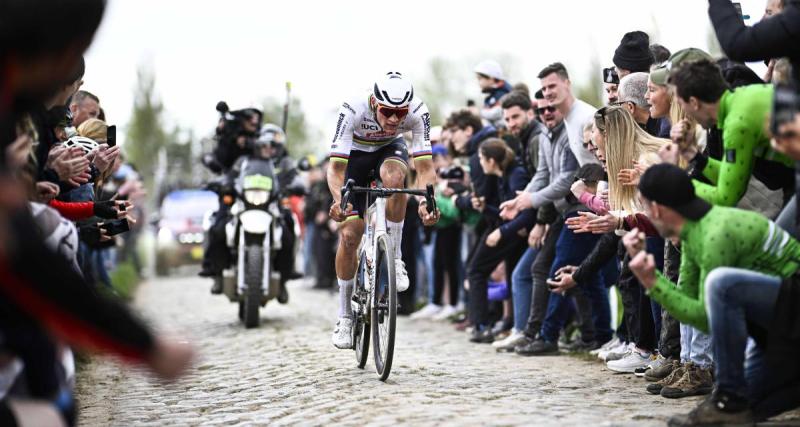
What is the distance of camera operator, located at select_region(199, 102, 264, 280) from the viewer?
1479 cm

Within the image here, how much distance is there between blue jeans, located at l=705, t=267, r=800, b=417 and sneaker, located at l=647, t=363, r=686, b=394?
1.82 metres

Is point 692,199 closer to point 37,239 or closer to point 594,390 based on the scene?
point 594,390

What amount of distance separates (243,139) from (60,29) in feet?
35.0

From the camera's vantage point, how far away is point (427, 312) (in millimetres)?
15852

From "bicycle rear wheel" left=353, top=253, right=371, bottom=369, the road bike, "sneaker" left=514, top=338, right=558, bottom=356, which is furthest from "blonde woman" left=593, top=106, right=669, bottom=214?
"sneaker" left=514, top=338, right=558, bottom=356

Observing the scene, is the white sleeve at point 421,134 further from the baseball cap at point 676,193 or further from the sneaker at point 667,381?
the baseball cap at point 676,193

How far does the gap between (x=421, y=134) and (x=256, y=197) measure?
5.16 metres

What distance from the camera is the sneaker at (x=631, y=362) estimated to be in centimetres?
927

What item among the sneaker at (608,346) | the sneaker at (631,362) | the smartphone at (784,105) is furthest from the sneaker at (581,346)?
the smartphone at (784,105)

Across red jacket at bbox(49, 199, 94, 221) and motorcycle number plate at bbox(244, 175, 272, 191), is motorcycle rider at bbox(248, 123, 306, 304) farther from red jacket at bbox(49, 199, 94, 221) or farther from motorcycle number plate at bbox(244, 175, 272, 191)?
red jacket at bbox(49, 199, 94, 221)

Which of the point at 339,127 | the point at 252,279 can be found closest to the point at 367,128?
the point at 339,127

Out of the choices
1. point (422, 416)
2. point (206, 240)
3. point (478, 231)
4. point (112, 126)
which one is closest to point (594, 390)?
point (422, 416)

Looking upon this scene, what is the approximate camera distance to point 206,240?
15.0 meters

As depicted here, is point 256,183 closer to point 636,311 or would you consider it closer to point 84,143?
point 84,143
